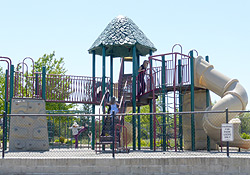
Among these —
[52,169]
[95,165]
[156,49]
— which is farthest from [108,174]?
[156,49]

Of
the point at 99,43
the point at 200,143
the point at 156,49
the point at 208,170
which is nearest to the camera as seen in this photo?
the point at 208,170

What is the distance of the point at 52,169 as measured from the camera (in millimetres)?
11633

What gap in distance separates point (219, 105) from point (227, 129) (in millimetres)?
4949

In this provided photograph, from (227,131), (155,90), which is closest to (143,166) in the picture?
(227,131)

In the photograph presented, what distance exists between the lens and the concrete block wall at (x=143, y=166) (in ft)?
37.8

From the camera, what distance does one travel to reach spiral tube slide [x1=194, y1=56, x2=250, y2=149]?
1617 centimetres

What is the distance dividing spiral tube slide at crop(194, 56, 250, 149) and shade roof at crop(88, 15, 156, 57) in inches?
144

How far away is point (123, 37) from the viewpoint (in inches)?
760

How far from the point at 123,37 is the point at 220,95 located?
5.69 metres

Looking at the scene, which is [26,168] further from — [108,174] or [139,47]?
[139,47]

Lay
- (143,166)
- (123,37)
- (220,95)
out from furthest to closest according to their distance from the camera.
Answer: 1. (123,37)
2. (220,95)
3. (143,166)

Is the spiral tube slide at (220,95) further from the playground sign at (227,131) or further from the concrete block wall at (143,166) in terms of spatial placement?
the concrete block wall at (143,166)

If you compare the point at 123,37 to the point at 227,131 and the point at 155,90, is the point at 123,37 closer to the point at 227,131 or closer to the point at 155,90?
the point at 155,90

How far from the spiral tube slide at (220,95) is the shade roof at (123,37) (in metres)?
3.65
